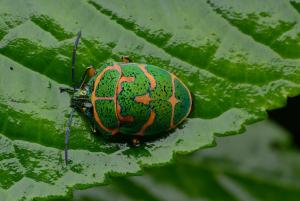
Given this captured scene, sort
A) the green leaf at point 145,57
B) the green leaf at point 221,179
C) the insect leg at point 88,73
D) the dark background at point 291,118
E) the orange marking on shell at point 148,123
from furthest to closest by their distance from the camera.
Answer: the dark background at point 291,118
the green leaf at point 221,179
the orange marking on shell at point 148,123
the insect leg at point 88,73
the green leaf at point 145,57

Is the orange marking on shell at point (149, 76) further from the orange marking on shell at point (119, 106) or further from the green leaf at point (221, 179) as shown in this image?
the green leaf at point (221, 179)

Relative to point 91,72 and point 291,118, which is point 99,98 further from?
point 291,118

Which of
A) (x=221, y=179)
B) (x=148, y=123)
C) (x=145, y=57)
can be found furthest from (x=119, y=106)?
(x=221, y=179)

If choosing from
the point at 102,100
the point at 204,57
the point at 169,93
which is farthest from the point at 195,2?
the point at 102,100

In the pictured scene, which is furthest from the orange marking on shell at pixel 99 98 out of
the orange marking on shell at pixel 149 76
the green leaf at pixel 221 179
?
the green leaf at pixel 221 179

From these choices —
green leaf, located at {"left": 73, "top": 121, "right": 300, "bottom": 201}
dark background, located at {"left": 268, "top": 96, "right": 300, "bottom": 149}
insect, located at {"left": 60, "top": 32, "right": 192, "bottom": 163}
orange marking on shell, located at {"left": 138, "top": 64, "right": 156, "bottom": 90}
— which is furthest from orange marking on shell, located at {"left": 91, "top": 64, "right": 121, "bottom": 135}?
dark background, located at {"left": 268, "top": 96, "right": 300, "bottom": 149}
